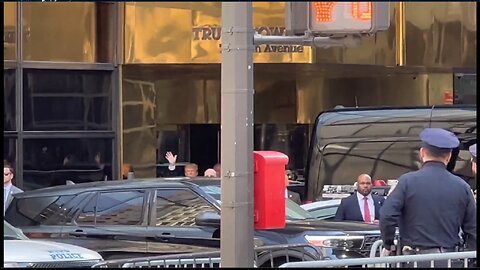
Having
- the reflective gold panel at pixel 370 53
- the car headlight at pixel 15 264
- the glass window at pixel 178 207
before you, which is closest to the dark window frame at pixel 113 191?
the glass window at pixel 178 207

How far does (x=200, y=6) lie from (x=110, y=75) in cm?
216

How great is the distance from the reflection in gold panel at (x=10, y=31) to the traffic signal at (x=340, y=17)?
12.5 metres

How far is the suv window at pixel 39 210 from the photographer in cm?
1118

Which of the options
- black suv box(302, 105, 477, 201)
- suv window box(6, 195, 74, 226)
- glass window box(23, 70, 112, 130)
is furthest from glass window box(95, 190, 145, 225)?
glass window box(23, 70, 112, 130)

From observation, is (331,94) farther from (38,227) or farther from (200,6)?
(38,227)

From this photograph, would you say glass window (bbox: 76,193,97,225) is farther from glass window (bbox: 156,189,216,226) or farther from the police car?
the police car

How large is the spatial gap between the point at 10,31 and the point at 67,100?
163cm

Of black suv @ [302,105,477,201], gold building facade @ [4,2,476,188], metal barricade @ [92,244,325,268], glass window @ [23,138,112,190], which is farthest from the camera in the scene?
glass window @ [23,138,112,190]

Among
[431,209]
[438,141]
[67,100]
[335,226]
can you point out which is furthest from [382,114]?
[431,209]

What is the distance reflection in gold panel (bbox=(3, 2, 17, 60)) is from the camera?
58.2ft

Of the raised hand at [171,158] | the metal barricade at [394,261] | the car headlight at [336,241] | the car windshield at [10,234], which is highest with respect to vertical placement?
the metal barricade at [394,261]

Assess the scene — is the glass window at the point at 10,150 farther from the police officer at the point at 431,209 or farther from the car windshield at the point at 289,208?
the police officer at the point at 431,209

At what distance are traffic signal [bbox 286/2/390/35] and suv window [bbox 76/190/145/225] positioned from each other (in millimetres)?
5143

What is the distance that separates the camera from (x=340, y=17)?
20.0ft
